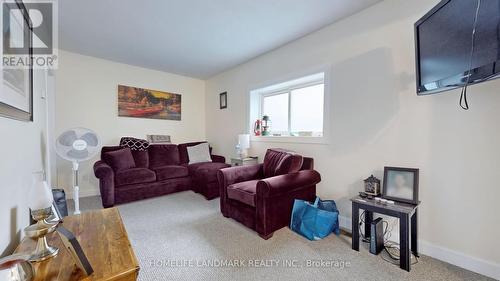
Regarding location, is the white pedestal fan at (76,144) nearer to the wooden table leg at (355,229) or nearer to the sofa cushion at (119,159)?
the sofa cushion at (119,159)

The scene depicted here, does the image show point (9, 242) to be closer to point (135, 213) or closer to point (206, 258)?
point (206, 258)

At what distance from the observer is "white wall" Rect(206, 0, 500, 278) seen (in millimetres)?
1561

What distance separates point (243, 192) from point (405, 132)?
67.1 inches

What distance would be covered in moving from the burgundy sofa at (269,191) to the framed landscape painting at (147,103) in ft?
8.12

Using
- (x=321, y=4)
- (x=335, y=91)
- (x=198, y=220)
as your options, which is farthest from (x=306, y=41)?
(x=198, y=220)

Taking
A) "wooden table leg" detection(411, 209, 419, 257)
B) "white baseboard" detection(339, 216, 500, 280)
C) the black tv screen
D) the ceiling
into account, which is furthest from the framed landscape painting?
"white baseboard" detection(339, 216, 500, 280)

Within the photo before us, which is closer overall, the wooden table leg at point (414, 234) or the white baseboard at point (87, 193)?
the wooden table leg at point (414, 234)

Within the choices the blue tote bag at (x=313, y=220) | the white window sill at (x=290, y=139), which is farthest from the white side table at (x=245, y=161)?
the blue tote bag at (x=313, y=220)

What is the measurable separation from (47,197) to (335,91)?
2612mm

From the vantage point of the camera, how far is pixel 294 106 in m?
3.21

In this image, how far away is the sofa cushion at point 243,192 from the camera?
2150 millimetres

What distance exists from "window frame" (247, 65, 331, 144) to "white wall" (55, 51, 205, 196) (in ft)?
6.17

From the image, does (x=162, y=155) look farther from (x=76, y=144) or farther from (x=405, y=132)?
(x=405, y=132)

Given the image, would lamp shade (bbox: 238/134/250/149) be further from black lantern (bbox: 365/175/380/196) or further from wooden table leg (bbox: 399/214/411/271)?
Answer: wooden table leg (bbox: 399/214/411/271)
